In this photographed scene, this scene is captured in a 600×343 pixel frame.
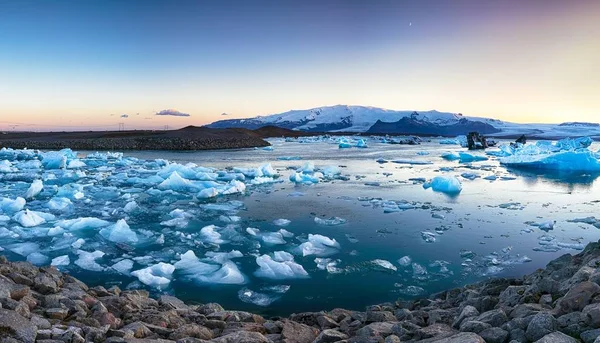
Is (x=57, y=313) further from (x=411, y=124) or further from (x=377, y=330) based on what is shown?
(x=411, y=124)

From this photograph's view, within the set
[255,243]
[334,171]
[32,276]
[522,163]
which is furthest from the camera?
[522,163]

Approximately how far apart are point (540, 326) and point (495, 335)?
0.85ft

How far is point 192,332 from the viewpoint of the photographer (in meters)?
2.90

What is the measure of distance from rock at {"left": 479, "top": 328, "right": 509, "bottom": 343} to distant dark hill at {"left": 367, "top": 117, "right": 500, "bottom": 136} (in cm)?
9881

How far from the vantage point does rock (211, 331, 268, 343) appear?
2.74 metres

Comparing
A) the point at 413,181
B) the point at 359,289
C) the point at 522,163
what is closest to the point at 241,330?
the point at 359,289

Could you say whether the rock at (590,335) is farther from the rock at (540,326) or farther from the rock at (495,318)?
the rock at (495,318)

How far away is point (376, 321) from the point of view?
332 cm

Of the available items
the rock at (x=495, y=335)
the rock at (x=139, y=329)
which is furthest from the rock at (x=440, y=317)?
the rock at (x=139, y=329)

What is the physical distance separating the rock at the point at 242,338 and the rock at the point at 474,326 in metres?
1.36

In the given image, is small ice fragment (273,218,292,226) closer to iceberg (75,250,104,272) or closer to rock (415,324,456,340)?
iceberg (75,250,104,272)

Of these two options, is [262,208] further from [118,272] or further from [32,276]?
[32,276]

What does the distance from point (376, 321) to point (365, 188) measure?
870 cm

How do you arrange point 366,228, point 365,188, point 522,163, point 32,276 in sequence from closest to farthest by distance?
point 32,276 < point 366,228 < point 365,188 < point 522,163
